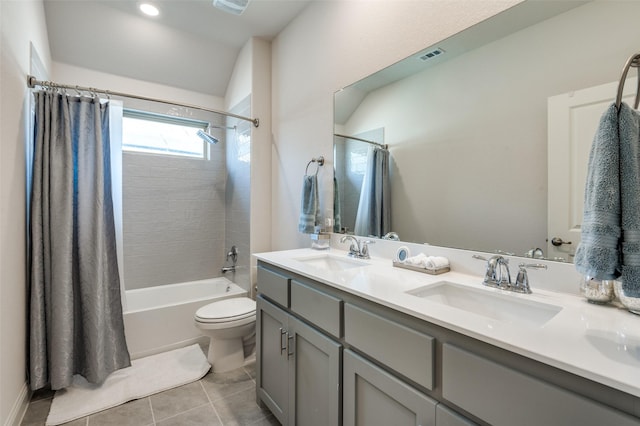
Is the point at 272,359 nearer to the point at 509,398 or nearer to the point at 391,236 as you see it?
the point at 391,236

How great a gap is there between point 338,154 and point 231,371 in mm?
1820

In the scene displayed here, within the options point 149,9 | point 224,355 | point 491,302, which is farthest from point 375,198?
point 149,9

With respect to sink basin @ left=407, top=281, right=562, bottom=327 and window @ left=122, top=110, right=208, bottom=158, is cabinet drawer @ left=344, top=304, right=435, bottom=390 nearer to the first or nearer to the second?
sink basin @ left=407, top=281, right=562, bottom=327

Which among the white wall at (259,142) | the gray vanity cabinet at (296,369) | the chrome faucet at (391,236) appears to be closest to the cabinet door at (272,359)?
the gray vanity cabinet at (296,369)

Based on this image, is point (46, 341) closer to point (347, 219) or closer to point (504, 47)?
point (347, 219)

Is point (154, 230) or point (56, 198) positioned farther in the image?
point (154, 230)

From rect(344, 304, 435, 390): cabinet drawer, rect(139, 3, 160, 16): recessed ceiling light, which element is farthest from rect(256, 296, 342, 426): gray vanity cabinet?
rect(139, 3, 160, 16): recessed ceiling light

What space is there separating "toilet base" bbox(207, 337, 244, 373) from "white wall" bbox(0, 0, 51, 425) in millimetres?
1065

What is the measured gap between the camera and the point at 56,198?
1.90m

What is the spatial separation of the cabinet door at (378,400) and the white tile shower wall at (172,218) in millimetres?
2698

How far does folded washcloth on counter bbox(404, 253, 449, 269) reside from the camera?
132cm

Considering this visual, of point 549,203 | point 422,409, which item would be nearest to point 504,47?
point 549,203

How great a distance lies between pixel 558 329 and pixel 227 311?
2.07 metres

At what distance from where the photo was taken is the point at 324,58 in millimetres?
2184
